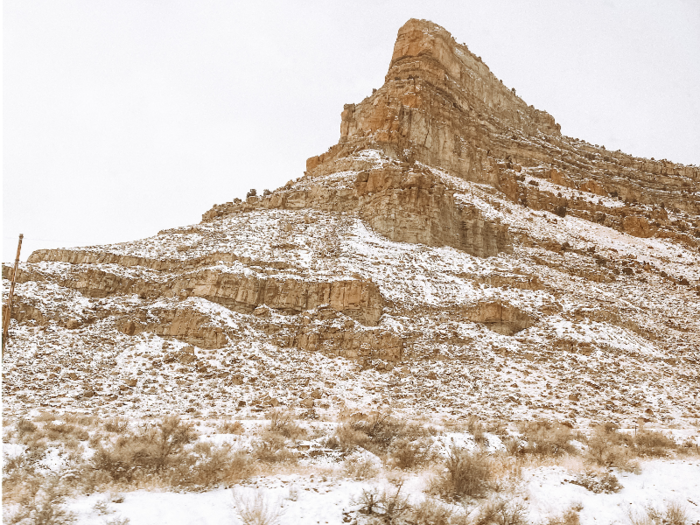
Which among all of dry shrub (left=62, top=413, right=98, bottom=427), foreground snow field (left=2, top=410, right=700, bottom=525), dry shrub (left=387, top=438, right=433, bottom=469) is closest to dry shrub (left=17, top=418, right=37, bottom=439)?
foreground snow field (left=2, top=410, right=700, bottom=525)

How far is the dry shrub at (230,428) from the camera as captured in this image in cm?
1216

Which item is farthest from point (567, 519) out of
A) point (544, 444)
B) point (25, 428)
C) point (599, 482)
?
point (25, 428)

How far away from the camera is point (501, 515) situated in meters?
7.89

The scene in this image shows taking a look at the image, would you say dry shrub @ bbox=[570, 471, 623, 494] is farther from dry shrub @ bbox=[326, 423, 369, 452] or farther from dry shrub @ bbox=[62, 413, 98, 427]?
dry shrub @ bbox=[62, 413, 98, 427]

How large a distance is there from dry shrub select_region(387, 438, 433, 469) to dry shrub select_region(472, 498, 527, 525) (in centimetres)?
243

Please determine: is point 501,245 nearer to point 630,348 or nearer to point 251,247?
point 630,348

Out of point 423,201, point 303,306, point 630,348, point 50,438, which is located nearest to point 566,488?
point 50,438

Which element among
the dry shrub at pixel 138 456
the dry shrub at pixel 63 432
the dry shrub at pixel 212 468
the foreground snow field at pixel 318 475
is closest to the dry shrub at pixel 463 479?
the foreground snow field at pixel 318 475

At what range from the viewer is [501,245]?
36.0 metres

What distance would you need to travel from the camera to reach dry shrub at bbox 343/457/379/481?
30.7ft

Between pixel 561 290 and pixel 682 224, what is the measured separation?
2961cm

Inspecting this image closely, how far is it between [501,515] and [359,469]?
10.0 ft

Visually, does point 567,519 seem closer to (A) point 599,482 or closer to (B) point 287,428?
(A) point 599,482

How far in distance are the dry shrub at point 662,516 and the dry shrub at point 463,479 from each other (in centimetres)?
267
